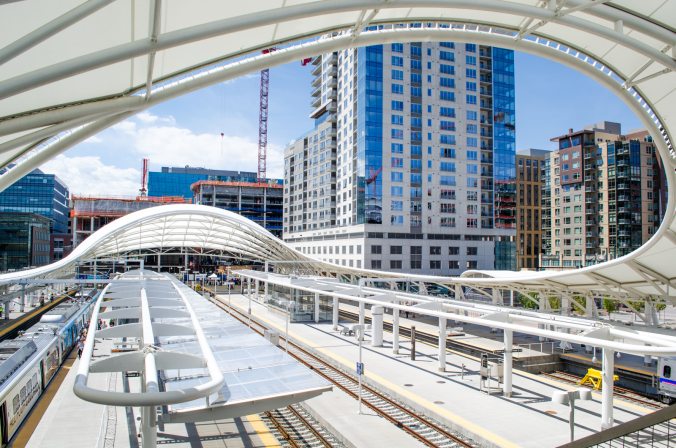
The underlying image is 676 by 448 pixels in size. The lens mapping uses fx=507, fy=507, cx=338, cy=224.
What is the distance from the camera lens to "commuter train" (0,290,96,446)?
16.1m

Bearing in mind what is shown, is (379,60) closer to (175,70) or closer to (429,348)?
(429,348)

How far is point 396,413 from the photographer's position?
733 inches

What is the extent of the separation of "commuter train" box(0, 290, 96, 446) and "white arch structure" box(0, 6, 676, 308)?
8095mm

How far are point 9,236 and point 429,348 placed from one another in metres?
84.8

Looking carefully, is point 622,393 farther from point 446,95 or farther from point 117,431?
point 446,95

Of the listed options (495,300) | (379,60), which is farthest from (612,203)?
(495,300)

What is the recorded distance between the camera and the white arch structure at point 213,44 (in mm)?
8508

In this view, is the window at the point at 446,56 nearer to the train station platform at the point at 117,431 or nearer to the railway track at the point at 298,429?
the railway track at the point at 298,429

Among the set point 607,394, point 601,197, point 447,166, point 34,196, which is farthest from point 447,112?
point 34,196

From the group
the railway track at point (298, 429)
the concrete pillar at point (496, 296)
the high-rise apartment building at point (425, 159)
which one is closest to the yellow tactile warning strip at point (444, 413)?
the railway track at point (298, 429)

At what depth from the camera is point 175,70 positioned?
11594 mm

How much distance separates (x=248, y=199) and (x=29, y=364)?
117 metres

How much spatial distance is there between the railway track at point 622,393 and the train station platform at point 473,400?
1212 millimetres

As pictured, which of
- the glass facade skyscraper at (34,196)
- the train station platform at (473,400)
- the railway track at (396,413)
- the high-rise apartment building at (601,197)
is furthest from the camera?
the glass facade skyscraper at (34,196)
